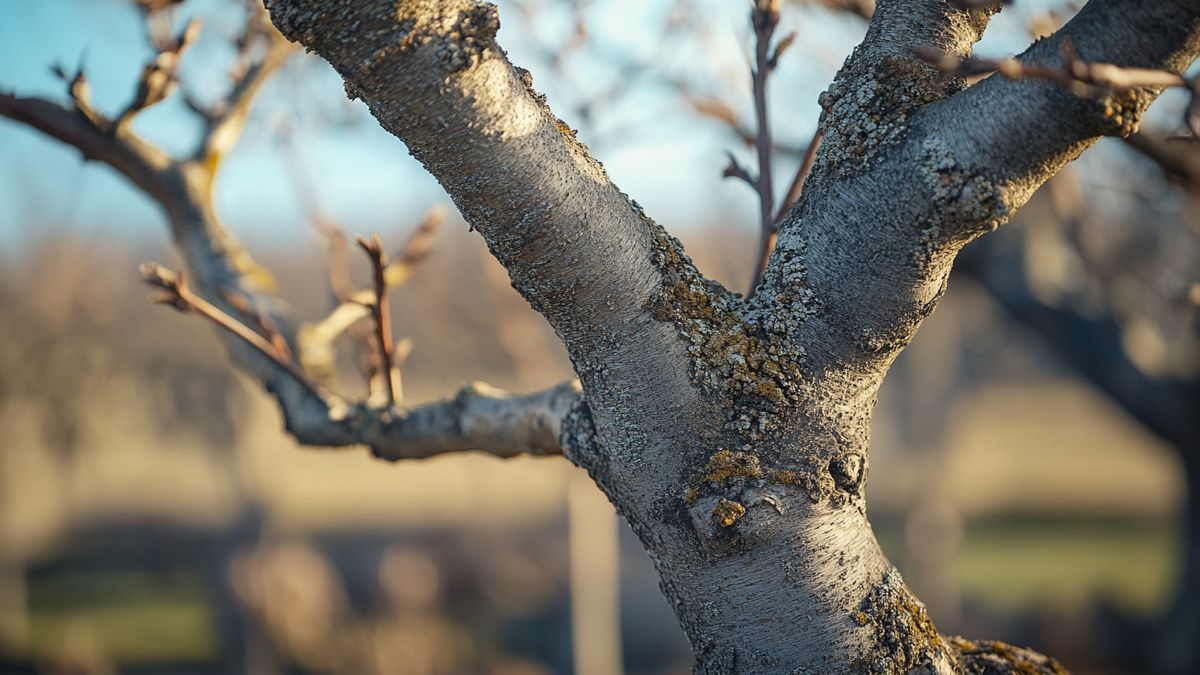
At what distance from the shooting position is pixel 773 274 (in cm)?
133

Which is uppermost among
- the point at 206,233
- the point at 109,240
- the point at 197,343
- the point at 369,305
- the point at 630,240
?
the point at 109,240

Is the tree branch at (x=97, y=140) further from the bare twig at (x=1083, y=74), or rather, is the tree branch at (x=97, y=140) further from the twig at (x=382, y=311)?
the bare twig at (x=1083, y=74)

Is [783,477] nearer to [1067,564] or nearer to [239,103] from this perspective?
[239,103]

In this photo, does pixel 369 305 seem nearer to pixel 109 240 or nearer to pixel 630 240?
pixel 630 240

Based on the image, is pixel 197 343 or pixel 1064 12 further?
pixel 197 343

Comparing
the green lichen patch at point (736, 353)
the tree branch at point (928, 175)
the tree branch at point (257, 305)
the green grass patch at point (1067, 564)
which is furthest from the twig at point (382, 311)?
the green grass patch at point (1067, 564)

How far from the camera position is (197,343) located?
11.2 meters

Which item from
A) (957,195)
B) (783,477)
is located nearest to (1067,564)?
(783,477)

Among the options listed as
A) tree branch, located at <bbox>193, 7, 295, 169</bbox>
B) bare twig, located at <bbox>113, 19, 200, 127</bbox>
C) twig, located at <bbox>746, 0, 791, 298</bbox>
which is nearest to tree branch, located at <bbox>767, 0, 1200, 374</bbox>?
twig, located at <bbox>746, 0, 791, 298</bbox>

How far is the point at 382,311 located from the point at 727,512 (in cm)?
90

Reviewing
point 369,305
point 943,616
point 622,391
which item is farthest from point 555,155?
point 943,616

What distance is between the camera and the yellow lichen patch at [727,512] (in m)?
1.22

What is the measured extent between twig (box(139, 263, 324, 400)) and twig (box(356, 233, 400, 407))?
199 mm

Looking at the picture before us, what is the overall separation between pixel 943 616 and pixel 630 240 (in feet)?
28.2
